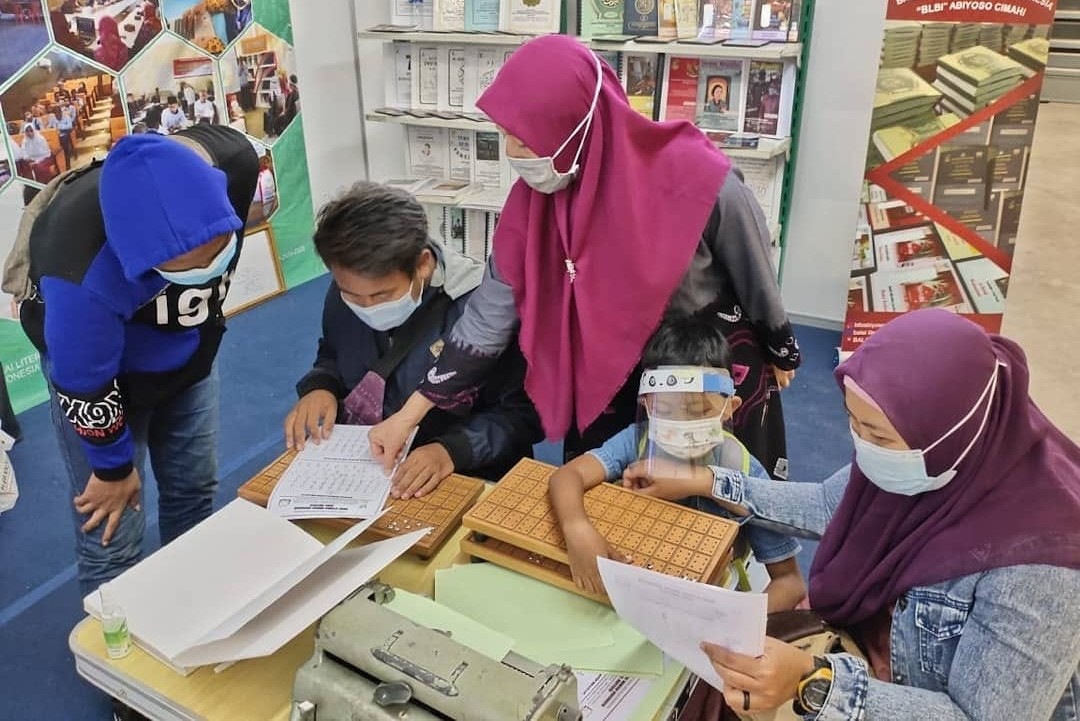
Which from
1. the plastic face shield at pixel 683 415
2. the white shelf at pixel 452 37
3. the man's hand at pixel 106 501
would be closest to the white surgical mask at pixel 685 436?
the plastic face shield at pixel 683 415

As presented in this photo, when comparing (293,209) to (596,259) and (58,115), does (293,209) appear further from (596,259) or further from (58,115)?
(596,259)

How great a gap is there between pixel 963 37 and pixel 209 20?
2.97 meters

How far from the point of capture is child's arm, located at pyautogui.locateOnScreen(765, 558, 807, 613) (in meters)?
1.54

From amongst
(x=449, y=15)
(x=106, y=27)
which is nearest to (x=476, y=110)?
(x=449, y=15)

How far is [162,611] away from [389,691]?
1.57 ft

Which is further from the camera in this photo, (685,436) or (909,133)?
(909,133)

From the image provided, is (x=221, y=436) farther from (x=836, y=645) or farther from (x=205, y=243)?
(x=836, y=645)

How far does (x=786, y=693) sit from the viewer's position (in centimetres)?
107

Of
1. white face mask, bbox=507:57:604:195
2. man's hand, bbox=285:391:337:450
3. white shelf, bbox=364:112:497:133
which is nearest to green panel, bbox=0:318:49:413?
white shelf, bbox=364:112:497:133

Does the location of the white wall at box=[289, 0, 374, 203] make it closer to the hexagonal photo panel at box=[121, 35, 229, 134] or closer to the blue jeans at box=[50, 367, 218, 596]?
the hexagonal photo panel at box=[121, 35, 229, 134]

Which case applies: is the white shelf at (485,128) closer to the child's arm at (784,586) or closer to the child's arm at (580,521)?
the child's arm at (784,586)

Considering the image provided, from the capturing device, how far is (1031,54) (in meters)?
3.00

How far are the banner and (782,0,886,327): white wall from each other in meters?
2.40

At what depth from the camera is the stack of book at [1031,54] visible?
9.75 ft
